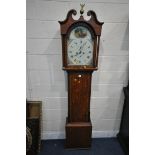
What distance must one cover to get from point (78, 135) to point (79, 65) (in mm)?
749

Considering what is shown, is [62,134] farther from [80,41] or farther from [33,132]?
[80,41]

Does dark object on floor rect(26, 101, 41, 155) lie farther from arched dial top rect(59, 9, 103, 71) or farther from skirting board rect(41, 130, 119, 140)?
arched dial top rect(59, 9, 103, 71)

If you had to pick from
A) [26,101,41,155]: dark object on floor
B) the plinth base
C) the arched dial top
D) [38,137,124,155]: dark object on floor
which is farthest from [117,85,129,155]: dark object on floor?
[26,101,41,155]: dark object on floor

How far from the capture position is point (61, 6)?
72.4 inches

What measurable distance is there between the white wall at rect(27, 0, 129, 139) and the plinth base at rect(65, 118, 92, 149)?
0.22m

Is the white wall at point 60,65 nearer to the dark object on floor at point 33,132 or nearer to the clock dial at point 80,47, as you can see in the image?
the dark object on floor at point 33,132

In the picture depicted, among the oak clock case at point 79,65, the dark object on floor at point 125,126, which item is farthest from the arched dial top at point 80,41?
the dark object on floor at point 125,126

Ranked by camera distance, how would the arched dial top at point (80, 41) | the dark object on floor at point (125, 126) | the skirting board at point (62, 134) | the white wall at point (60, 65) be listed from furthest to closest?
the skirting board at point (62, 134)
the dark object on floor at point (125, 126)
the white wall at point (60, 65)
the arched dial top at point (80, 41)

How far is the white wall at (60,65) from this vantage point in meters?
1.86

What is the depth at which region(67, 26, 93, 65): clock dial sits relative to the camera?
1.67 meters

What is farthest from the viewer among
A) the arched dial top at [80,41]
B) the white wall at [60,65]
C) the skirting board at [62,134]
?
the skirting board at [62,134]
